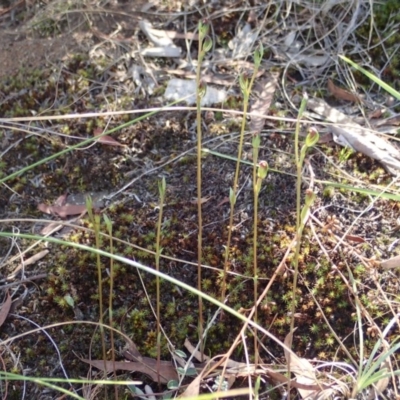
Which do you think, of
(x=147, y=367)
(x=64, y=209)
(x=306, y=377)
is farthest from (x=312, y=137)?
(x=64, y=209)

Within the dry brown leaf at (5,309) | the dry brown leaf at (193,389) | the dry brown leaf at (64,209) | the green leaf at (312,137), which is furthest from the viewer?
the dry brown leaf at (64,209)

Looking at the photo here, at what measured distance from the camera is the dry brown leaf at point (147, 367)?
154 cm

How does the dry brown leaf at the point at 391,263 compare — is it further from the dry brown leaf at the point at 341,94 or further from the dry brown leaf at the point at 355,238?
the dry brown leaf at the point at 341,94

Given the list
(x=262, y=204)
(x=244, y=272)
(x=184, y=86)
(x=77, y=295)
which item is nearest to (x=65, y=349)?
(x=77, y=295)

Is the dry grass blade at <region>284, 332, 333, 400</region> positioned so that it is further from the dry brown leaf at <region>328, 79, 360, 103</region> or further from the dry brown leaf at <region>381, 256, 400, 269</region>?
the dry brown leaf at <region>328, 79, 360, 103</region>

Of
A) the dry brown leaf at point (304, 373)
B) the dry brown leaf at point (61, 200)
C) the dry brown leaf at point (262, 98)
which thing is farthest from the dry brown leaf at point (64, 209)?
the dry brown leaf at point (304, 373)

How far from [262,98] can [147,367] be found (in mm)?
1044

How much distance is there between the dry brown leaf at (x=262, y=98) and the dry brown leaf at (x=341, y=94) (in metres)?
0.20

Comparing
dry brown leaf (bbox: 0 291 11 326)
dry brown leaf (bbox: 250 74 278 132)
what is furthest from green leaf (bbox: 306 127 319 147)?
dry brown leaf (bbox: 0 291 11 326)

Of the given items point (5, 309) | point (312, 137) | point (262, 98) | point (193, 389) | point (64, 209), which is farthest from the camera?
point (262, 98)

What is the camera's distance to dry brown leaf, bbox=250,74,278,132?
2039mm

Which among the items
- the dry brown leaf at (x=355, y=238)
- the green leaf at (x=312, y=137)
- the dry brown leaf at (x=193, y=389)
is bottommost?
the dry brown leaf at (x=355, y=238)

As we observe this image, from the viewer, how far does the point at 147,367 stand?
5.05 ft

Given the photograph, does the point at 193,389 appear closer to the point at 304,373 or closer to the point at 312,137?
the point at 304,373
